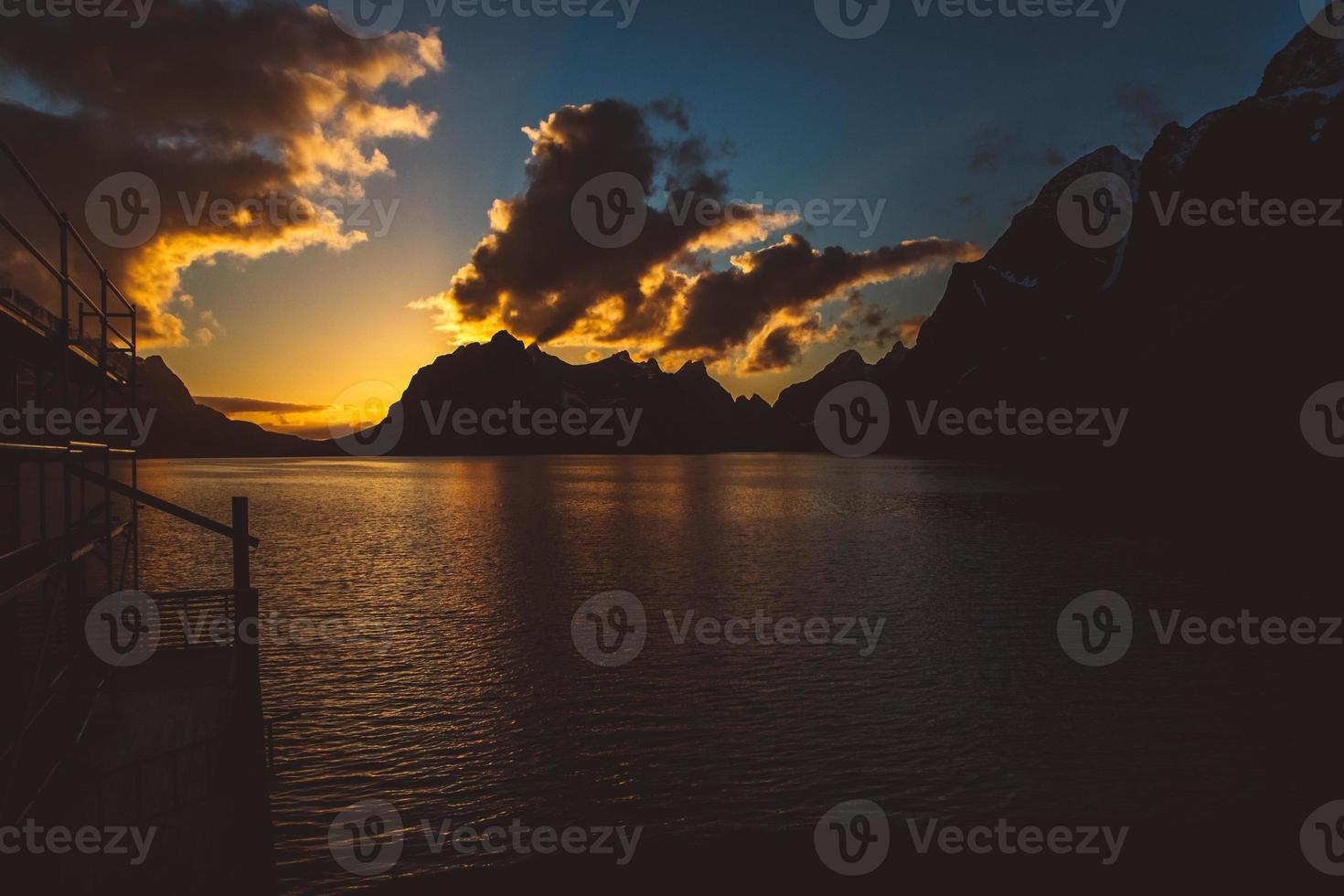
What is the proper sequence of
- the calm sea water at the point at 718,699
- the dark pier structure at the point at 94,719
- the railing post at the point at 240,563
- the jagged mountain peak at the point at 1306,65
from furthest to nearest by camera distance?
the jagged mountain peak at the point at 1306,65 < the calm sea water at the point at 718,699 < the railing post at the point at 240,563 < the dark pier structure at the point at 94,719

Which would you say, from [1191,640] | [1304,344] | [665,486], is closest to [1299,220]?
[1304,344]

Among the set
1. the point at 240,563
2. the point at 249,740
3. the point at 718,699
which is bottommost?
the point at 718,699

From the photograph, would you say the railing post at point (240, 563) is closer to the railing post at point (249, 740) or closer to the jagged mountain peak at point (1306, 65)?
the railing post at point (249, 740)

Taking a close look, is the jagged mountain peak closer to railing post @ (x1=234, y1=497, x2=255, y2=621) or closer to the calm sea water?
the calm sea water

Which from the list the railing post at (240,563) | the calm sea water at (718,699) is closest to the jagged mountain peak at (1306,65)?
the calm sea water at (718,699)

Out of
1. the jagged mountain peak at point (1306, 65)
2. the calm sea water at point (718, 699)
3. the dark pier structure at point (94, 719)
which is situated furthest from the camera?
the jagged mountain peak at point (1306, 65)

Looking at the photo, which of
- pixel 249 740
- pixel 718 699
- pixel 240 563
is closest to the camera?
pixel 249 740

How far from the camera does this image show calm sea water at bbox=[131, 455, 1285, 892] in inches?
709

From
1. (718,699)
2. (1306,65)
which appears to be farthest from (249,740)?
(1306,65)

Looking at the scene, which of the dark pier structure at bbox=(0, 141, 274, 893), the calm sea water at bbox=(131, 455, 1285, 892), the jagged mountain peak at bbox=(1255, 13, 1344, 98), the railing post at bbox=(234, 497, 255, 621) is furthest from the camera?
the jagged mountain peak at bbox=(1255, 13, 1344, 98)

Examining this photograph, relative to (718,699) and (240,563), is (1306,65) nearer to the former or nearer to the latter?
(718,699)

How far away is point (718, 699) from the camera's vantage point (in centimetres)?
2478

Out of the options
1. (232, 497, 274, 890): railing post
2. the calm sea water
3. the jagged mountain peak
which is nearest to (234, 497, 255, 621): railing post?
(232, 497, 274, 890): railing post

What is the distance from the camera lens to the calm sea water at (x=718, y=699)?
18.0 m
